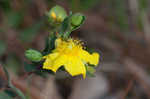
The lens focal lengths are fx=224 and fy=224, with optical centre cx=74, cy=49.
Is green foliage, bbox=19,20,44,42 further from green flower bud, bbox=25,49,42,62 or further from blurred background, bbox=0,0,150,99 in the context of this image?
green flower bud, bbox=25,49,42,62

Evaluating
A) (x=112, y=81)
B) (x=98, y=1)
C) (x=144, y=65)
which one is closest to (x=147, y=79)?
(x=144, y=65)

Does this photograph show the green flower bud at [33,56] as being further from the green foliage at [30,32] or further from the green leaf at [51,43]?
the green foliage at [30,32]

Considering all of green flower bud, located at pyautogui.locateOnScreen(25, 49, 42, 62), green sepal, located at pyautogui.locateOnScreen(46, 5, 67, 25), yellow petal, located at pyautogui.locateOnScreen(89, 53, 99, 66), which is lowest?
yellow petal, located at pyautogui.locateOnScreen(89, 53, 99, 66)

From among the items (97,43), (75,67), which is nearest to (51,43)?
(75,67)

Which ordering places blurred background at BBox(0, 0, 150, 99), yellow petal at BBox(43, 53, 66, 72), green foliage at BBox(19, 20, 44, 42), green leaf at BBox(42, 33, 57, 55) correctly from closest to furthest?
yellow petal at BBox(43, 53, 66, 72)
green leaf at BBox(42, 33, 57, 55)
blurred background at BBox(0, 0, 150, 99)
green foliage at BBox(19, 20, 44, 42)

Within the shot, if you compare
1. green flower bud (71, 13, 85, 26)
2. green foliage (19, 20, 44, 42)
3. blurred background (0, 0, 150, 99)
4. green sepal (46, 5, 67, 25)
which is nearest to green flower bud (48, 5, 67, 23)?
green sepal (46, 5, 67, 25)

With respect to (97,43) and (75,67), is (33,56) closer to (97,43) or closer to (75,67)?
(75,67)

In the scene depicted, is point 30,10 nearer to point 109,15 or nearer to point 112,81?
point 109,15
